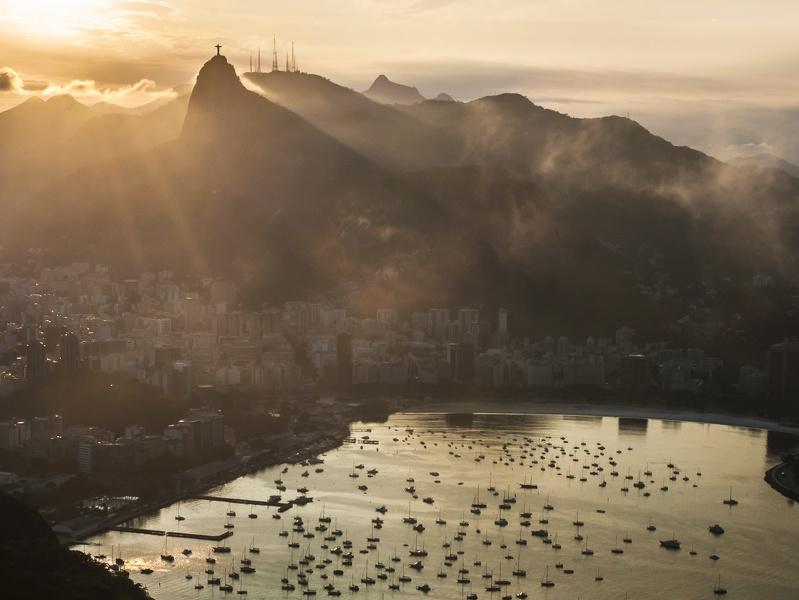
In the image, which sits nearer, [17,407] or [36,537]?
[36,537]

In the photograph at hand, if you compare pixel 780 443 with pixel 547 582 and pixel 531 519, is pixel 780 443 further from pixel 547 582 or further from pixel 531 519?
pixel 547 582

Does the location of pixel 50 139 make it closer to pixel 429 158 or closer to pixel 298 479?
pixel 429 158

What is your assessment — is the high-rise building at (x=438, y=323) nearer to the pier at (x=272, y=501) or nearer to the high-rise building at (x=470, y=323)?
the high-rise building at (x=470, y=323)

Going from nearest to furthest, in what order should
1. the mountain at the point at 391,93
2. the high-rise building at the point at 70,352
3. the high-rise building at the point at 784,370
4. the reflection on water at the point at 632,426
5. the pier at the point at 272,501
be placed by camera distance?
the pier at the point at 272,501
the reflection on water at the point at 632,426
the high-rise building at the point at 70,352
the high-rise building at the point at 784,370
the mountain at the point at 391,93

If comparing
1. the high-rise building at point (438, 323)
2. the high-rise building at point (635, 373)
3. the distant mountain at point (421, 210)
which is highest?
the distant mountain at point (421, 210)

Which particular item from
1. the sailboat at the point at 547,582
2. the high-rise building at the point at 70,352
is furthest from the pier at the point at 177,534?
the high-rise building at the point at 70,352

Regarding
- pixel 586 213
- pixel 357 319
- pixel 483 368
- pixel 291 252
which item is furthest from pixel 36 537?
pixel 586 213

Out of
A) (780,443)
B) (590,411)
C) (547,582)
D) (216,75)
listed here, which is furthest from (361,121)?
(547,582)

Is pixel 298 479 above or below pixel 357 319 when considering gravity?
below
